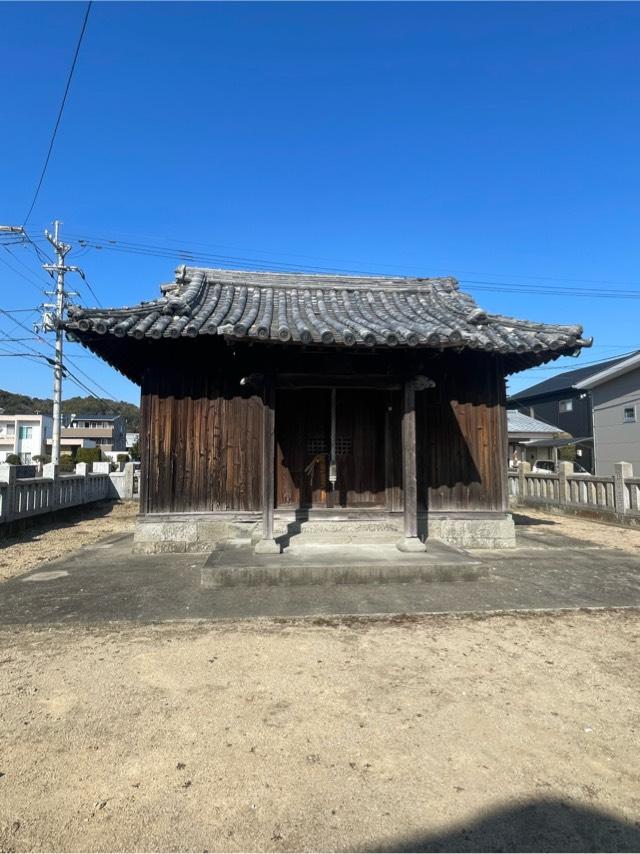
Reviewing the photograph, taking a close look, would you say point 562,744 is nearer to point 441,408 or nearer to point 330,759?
point 330,759

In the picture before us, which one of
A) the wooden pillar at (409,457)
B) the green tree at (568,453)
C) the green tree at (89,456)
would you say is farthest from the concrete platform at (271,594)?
the green tree at (89,456)

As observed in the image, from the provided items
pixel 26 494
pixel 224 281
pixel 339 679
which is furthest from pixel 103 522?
pixel 339 679

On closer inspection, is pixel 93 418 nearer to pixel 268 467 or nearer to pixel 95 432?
pixel 95 432

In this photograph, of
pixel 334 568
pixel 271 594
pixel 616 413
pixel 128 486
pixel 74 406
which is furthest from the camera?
pixel 74 406

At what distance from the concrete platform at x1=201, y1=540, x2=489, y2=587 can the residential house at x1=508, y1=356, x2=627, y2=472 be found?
24017 mm

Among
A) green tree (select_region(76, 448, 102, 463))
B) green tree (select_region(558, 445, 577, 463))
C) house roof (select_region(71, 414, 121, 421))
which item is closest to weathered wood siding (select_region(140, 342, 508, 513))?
green tree (select_region(558, 445, 577, 463))

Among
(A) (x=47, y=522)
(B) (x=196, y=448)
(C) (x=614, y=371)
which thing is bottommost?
(A) (x=47, y=522)

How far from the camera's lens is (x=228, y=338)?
599cm

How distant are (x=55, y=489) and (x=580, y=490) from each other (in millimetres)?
14226

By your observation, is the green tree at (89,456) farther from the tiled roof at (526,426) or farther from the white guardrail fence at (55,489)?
the tiled roof at (526,426)

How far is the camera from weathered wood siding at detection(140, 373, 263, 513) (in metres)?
7.93

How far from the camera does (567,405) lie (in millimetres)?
32406

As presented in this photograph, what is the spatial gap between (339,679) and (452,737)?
3.08 feet

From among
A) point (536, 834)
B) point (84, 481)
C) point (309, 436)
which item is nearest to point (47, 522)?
point (84, 481)
